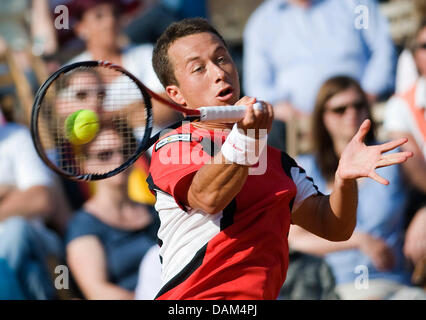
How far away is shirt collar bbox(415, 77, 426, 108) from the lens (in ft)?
19.9

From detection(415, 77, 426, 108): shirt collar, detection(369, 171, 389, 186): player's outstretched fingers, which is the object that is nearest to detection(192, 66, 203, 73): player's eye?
detection(369, 171, 389, 186): player's outstretched fingers

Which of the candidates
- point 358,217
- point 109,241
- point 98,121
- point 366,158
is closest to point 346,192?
point 366,158

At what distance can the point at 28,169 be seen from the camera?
614cm

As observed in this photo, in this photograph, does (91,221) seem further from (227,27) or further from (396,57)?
(396,57)

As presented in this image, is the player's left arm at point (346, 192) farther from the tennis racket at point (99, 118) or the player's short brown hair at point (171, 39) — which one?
the player's short brown hair at point (171, 39)

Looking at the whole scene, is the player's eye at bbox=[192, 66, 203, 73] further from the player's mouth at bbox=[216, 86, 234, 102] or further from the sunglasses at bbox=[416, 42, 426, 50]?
the sunglasses at bbox=[416, 42, 426, 50]

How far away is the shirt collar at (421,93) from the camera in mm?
6055

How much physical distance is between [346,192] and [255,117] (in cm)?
66

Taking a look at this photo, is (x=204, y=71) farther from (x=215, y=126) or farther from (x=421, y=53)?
(x=421, y=53)

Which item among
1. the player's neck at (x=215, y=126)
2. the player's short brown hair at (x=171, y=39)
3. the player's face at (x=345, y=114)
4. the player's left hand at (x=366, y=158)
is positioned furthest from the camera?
the player's face at (x=345, y=114)

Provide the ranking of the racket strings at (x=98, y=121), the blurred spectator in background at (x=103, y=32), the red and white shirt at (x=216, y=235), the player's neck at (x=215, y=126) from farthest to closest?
the blurred spectator in background at (x=103, y=32)
the racket strings at (x=98, y=121)
the player's neck at (x=215, y=126)
the red and white shirt at (x=216, y=235)

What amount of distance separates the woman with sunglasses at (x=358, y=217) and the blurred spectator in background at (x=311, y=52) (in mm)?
194

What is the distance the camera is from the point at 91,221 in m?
5.93

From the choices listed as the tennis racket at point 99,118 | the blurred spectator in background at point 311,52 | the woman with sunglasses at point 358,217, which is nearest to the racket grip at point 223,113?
the tennis racket at point 99,118
